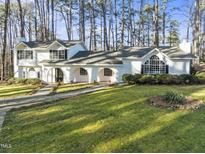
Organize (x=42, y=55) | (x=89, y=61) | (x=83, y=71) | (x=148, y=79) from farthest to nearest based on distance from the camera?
(x=42, y=55) < (x=83, y=71) < (x=89, y=61) < (x=148, y=79)

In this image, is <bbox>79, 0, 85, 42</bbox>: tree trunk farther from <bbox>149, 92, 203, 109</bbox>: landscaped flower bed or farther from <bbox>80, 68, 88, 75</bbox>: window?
<bbox>149, 92, 203, 109</bbox>: landscaped flower bed

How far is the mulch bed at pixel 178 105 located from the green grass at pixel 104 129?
487 mm

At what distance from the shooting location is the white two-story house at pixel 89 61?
86.9 feet

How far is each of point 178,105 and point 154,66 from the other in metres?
13.5

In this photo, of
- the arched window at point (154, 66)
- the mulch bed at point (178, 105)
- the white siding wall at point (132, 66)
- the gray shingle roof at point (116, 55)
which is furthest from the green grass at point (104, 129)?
the gray shingle roof at point (116, 55)

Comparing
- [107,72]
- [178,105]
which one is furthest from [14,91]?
[178,105]

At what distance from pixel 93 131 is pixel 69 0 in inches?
1383

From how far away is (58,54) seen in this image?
31016 mm

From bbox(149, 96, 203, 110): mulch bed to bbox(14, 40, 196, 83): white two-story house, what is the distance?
11.8 meters

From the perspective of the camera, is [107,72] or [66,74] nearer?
[107,72]

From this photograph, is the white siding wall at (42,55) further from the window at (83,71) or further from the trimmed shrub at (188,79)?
the trimmed shrub at (188,79)

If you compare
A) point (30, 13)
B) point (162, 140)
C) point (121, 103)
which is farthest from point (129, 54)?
point (30, 13)

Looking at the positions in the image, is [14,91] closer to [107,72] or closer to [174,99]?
[107,72]

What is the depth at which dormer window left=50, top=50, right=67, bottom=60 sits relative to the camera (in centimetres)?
3077
